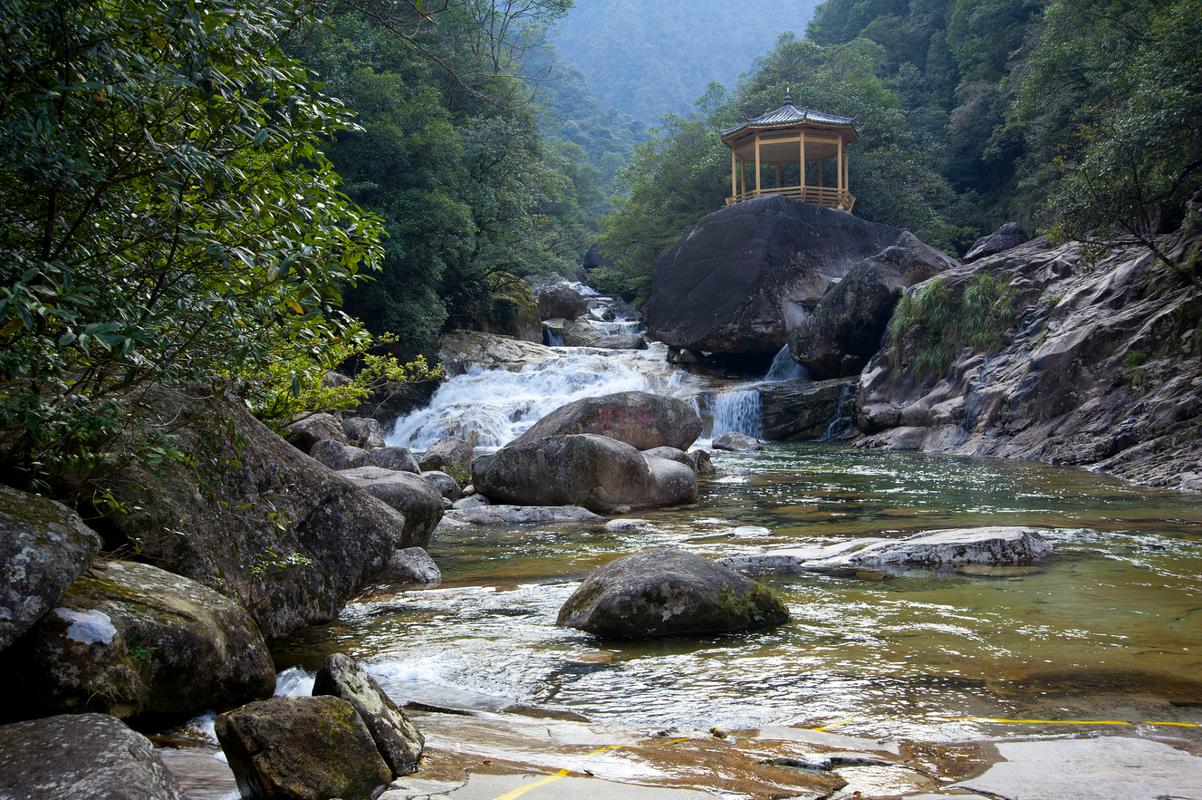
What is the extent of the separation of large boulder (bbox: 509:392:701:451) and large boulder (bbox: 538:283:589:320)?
20.9 metres

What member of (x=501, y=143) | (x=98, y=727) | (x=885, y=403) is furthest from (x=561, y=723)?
(x=501, y=143)

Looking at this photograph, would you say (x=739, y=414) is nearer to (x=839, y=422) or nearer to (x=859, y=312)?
(x=839, y=422)

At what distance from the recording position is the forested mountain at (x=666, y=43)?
121750 millimetres

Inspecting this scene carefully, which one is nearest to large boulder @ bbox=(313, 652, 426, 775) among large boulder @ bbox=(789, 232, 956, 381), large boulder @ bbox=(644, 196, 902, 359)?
large boulder @ bbox=(789, 232, 956, 381)

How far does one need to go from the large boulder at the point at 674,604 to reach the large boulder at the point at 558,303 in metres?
30.5

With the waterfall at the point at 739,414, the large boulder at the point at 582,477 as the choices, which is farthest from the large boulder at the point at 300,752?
the waterfall at the point at 739,414

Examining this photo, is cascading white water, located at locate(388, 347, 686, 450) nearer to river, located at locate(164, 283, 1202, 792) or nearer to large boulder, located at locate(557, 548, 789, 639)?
river, located at locate(164, 283, 1202, 792)

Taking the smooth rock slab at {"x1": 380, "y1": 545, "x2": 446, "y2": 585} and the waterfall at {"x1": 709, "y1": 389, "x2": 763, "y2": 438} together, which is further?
the waterfall at {"x1": 709, "y1": 389, "x2": 763, "y2": 438}

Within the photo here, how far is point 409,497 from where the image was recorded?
327 inches

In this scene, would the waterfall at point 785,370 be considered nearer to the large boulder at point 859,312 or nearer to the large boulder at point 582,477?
the large boulder at point 859,312

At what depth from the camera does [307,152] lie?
3.93 m

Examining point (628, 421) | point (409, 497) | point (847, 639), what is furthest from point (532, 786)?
point (628, 421)

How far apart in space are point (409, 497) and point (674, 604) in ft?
11.9

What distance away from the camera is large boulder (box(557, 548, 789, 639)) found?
5449 millimetres
